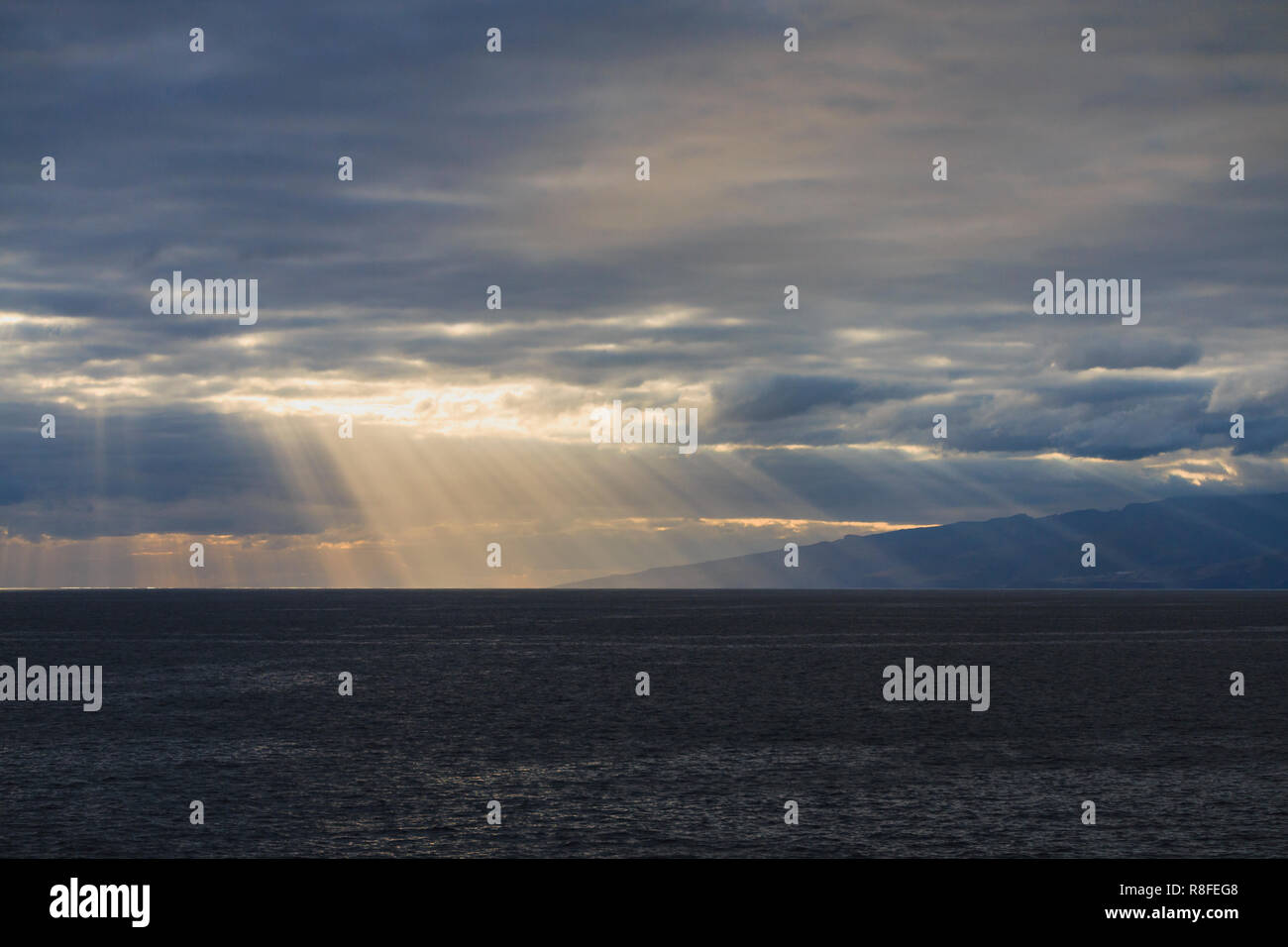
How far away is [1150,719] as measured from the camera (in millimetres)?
104625

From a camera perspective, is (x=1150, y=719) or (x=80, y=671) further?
(x=80, y=671)

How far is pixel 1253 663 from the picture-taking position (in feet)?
569

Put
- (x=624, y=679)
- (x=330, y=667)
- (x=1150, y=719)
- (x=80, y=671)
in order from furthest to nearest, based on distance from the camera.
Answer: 1. (x=330, y=667)
2. (x=80, y=671)
3. (x=624, y=679)
4. (x=1150, y=719)

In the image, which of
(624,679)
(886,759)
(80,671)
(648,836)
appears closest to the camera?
(648,836)
